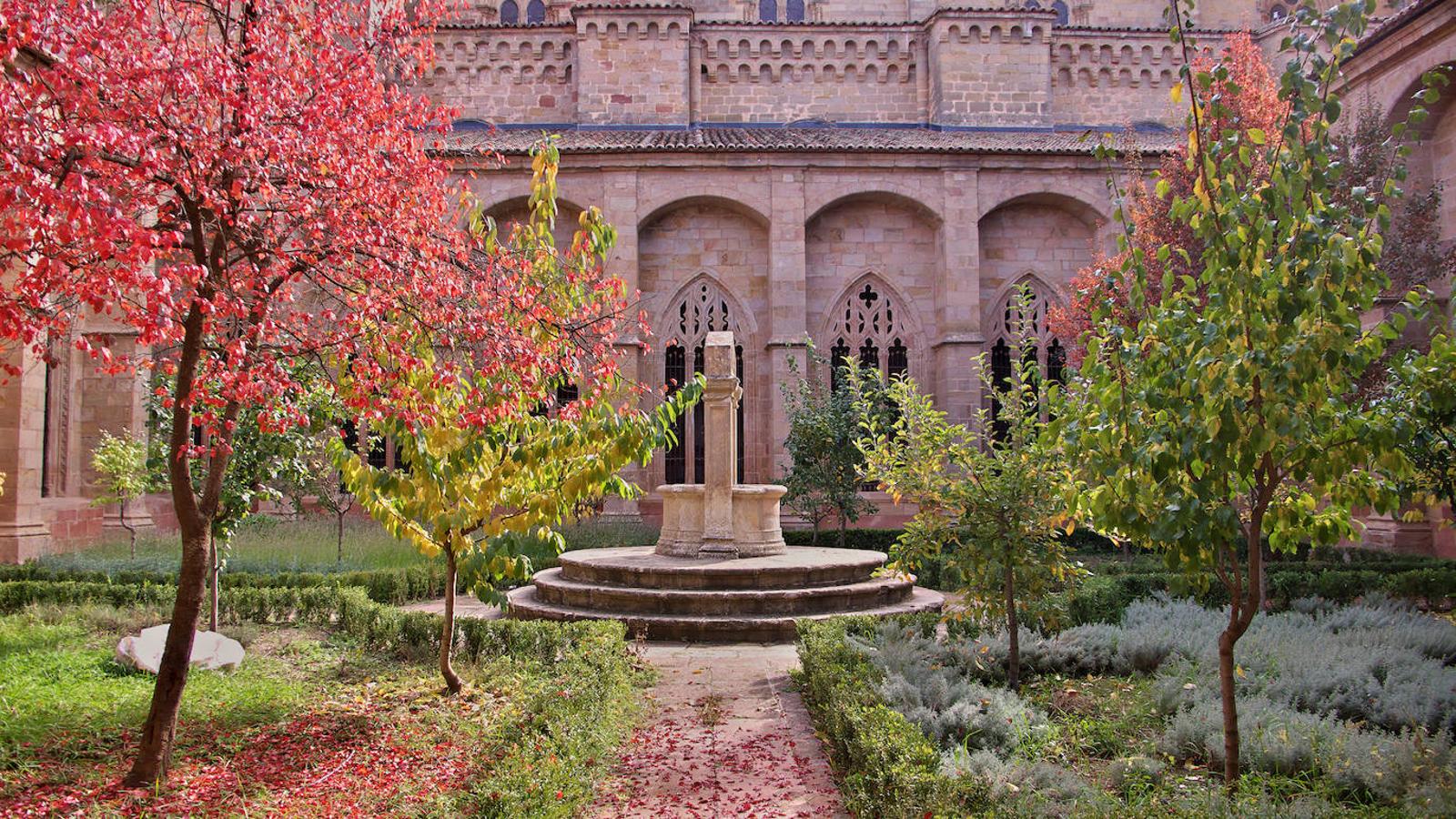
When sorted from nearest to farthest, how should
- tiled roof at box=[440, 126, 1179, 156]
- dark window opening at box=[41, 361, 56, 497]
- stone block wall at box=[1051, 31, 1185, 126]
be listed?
dark window opening at box=[41, 361, 56, 497]
tiled roof at box=[440, 126, 1179, 156]
stone block wall at box=[1051, 31, 1185, 126]

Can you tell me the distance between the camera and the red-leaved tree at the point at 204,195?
382 centimetres

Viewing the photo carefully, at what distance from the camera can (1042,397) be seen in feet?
19.5

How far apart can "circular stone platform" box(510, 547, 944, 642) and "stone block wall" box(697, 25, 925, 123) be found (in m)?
14.2

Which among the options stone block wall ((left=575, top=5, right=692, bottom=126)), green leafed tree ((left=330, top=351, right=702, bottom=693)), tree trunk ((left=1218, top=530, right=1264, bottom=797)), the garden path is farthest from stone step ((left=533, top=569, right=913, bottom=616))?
stone block wall ((left=575, top=5, right=692, bottom=126))

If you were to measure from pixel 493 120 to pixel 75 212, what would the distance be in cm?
1968

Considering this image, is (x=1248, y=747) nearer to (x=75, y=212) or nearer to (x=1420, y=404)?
(x=1420, y=404)

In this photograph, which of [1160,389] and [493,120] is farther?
[493,120]

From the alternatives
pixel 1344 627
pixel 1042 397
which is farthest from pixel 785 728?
pixel 1344 627

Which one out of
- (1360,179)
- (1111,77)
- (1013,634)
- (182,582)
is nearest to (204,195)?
(182,582)

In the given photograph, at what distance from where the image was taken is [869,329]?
66.2ft

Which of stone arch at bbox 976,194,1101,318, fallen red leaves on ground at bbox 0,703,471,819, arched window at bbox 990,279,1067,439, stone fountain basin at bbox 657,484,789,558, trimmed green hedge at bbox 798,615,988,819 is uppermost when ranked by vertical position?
stone arch at bbox 976,194,1101,318

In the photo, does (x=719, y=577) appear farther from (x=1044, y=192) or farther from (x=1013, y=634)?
(x=1044, y=192)

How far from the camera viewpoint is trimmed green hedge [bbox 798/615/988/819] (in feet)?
12.1

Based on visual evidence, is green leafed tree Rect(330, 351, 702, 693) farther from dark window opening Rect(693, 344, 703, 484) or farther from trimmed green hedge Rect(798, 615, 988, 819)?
dark window opening Rect(693, 344, 703, 484)
